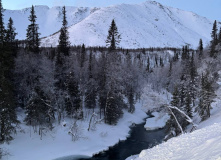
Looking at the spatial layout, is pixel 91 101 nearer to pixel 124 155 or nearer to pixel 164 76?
pixel 124 155

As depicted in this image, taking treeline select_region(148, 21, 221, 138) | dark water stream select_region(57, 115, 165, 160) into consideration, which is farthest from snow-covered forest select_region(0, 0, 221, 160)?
dark water stream select_region(57, 115, 165, 160)

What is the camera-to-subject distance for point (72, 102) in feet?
119

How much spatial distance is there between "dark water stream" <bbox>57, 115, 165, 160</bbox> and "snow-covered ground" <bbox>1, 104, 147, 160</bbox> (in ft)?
3.51

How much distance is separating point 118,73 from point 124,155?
13156 millimetres

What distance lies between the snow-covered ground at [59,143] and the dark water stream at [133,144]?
1.07m

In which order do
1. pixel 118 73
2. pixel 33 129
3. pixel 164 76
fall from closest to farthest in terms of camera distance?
pixel 33 129 → pixel 118 73 → pixel 164 76

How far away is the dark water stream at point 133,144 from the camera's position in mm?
27250

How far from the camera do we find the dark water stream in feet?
89.4

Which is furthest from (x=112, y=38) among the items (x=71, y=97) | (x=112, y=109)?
(x=112, y=109)

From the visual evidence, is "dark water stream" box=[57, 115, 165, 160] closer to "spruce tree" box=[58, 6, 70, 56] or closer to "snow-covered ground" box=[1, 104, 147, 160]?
"snow-covered ground" box=[1, 104, 147, 160]

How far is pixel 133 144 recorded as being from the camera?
105ft

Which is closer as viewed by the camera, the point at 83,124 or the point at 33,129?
the point at 33,129

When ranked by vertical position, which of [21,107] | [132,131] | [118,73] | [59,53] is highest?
[59,53]

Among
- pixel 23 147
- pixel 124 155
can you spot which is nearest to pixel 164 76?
pixel 124 155
